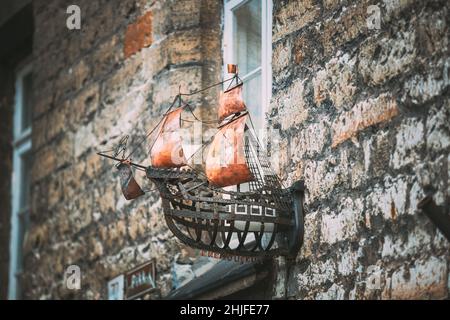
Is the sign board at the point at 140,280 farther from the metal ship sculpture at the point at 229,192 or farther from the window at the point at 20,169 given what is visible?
the window at the point at 20,169

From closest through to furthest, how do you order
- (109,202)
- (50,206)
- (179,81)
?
(179,81), (109,202), (50,206)

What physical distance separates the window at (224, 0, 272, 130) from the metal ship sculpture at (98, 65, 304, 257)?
0.55 meters

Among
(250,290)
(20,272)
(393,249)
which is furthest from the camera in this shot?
(20,272)

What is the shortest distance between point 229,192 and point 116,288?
6.66 feet

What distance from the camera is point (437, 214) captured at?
427 cm

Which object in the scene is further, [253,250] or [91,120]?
[91,120]

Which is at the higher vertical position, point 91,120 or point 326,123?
point 91,120

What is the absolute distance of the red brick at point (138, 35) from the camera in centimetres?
673

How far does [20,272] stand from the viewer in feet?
28.3

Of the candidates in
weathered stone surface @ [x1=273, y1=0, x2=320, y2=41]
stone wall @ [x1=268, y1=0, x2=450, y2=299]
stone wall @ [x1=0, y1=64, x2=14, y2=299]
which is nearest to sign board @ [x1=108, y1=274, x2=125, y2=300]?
stone wall @ [x1=268, y1=0, x2=450, y2=299]

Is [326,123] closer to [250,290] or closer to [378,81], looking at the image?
[378,81]

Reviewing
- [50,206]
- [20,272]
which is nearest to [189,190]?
[50,206]

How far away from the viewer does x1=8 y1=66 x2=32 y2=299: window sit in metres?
8.79
